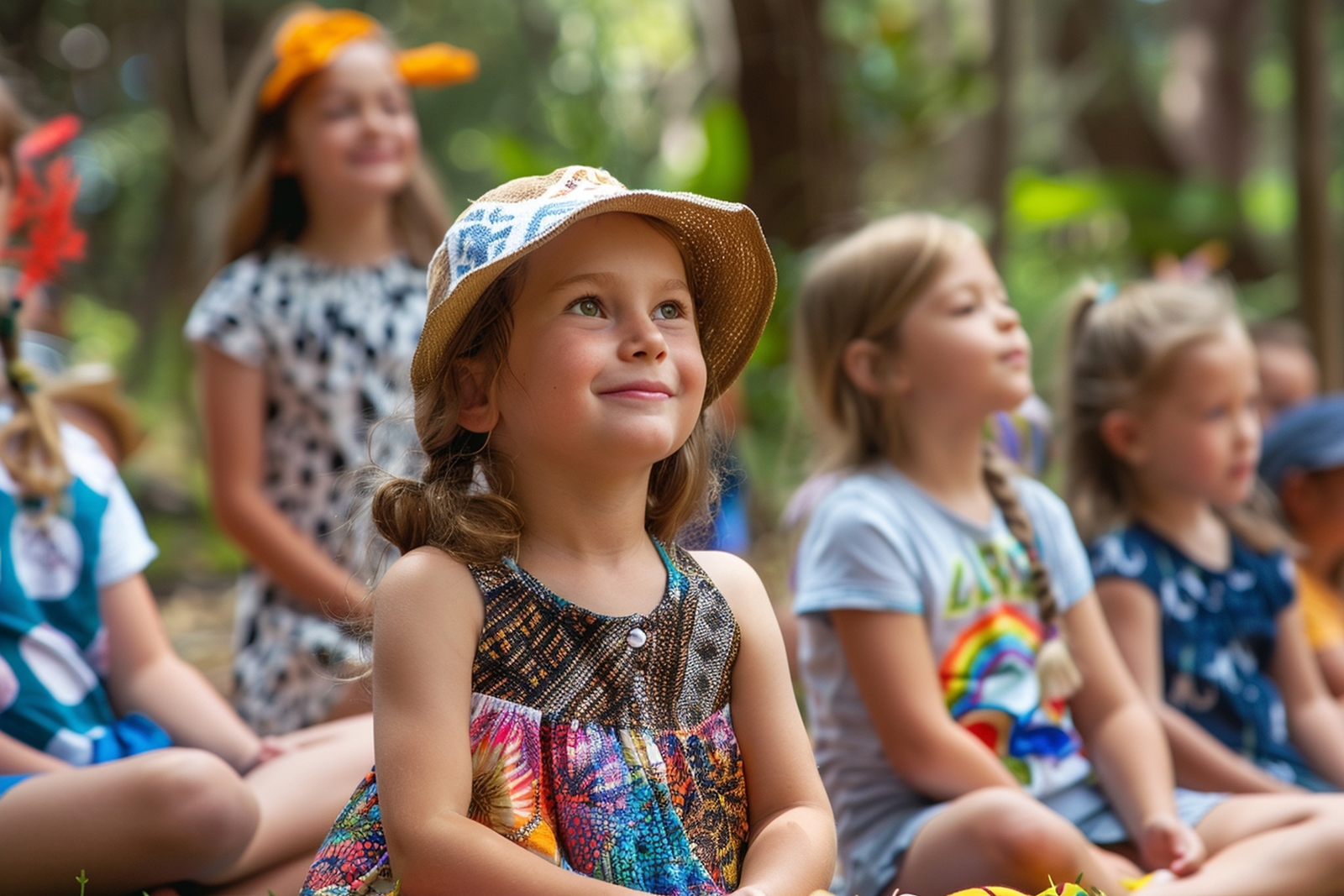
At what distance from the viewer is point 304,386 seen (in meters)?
3.12

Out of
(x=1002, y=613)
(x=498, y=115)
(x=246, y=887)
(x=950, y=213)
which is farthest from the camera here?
(x=498, y=115)

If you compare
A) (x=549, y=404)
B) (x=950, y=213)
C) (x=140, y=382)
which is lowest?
(x=140, y=382)

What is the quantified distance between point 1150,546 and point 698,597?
156 cm

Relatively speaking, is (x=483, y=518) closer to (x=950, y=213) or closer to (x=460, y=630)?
(x=460, y=630)

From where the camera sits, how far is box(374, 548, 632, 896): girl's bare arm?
4.70 ft

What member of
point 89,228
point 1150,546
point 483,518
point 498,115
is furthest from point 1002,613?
point 498,115

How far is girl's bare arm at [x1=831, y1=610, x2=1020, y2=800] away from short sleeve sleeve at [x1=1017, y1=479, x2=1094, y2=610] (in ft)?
1.18

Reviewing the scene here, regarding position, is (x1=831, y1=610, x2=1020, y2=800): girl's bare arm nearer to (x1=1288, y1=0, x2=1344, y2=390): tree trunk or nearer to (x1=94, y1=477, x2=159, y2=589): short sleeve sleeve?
(x1=94, y1=477, x2=159, y2=589): short sleeve sleeve

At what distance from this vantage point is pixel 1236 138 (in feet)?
32.7

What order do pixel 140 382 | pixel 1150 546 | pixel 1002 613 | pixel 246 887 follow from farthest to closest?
pixel 140 382 < pixel 1150 546 < pixel 1002 613 < pixel 246 887

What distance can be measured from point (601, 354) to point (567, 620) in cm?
34

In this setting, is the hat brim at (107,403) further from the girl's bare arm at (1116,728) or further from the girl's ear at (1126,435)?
the girl's ear at (1126,435)

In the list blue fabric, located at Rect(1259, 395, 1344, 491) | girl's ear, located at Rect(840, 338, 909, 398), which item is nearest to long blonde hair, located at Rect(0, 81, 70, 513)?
girl's ear, located at Rect(840, 338, 909, 398)

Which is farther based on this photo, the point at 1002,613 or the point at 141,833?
the point at 1002,613
